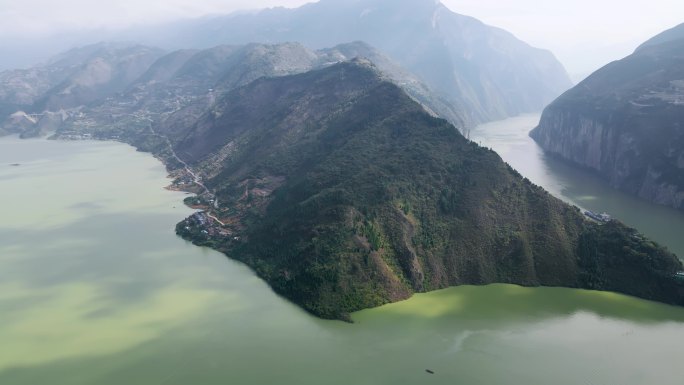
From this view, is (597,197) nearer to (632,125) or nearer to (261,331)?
(632,125)

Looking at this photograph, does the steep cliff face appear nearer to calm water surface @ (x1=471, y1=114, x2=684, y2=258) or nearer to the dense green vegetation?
calm water surface @ (x1=471, y1=114, x2=684, y2=258)

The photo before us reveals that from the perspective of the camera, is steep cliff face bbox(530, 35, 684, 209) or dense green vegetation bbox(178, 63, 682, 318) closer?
dense green vegetation bbox(178, 63, 682, 318)

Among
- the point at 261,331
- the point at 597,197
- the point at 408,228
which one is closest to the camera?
the point at 261,331

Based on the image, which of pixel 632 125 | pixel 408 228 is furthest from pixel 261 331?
pixel 632 125

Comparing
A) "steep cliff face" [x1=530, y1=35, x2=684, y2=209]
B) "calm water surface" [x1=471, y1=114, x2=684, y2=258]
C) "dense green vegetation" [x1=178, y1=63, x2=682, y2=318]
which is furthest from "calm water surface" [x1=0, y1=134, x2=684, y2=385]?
"steep cliff face" [x1=530, y1=35, x2=684, y2=209]

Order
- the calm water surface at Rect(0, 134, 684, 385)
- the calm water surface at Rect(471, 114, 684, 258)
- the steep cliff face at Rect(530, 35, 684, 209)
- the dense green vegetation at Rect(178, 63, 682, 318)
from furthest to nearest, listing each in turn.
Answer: the steep cliff face at Rect(530, 35, 684, 209), the calm water surface at Rect(471, 114, 684, 258), the dense green vegetation at Rect(178, 63, 682, 318), the calm water surface at Rect(0, 134, 684, 385)

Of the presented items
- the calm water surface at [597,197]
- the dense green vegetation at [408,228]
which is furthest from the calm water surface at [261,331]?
the calm water surface at [597,197]

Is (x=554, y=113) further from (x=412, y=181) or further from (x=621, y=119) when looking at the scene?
(x=412, y=181)
